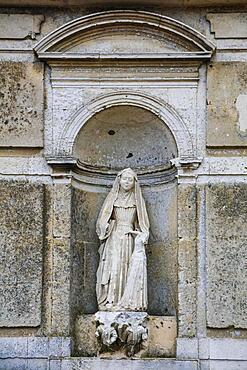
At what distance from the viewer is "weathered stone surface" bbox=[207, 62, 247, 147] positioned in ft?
33.3

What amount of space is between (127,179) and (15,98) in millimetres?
1342

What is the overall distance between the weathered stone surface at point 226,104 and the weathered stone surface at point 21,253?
1792 mm

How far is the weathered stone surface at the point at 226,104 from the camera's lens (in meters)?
10.1

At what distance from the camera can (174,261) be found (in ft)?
33.6

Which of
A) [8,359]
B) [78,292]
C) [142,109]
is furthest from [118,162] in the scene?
[8,359]

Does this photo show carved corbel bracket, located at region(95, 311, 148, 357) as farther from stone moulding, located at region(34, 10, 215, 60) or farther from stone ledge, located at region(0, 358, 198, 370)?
stone moulding, located at region(34, 10, 215, 60)

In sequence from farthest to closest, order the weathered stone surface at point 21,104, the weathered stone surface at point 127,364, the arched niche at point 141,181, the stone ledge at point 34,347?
the arched niche at point 141,181 < the weathered stone surface at point 21,104 < the stone ledge at point 34,347 < the weathered stone surface at point 127,364

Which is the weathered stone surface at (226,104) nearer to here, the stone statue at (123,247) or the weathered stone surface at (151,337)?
the stone statue at (123,247)

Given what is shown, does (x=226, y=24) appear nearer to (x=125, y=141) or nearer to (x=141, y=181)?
(x=125, y=141)

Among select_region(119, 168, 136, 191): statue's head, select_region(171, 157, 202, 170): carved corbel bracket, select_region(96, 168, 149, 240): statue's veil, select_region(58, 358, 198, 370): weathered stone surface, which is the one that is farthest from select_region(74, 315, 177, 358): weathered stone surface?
select_region(171, 157, 202, 170): carved corbel bracket

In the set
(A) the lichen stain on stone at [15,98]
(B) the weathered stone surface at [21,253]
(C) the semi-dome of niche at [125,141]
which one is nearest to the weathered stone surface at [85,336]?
(B) the weathered stone surface at [21,253]

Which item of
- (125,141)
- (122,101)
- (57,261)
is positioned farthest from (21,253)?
(122,101)

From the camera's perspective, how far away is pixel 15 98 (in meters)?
10.2

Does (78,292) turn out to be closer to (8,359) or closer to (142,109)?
(8,359)
